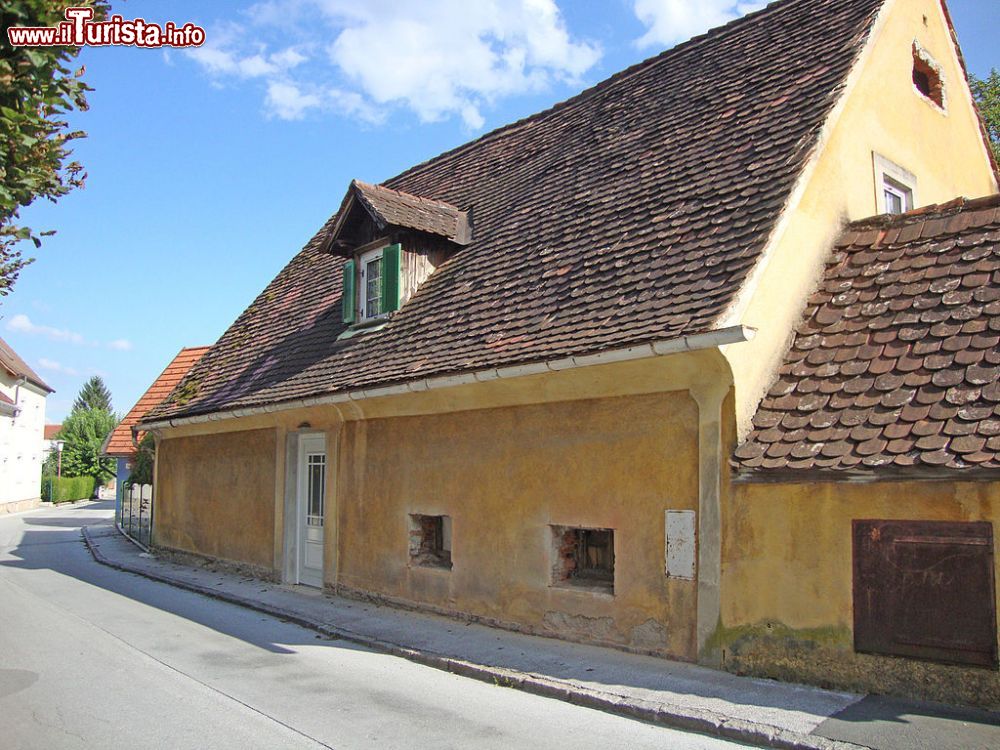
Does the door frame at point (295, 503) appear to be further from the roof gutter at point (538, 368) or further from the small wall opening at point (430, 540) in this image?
the small wall opening at point (430, 540)

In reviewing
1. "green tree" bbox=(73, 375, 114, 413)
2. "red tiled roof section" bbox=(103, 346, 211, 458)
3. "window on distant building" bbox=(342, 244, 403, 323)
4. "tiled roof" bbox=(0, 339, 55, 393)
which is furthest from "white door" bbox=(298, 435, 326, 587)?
"green tree" bbox=(73, 375, 114, 413)

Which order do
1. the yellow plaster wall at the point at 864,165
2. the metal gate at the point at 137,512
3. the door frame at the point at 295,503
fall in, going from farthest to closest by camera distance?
the metal gate at the point at 137,512 → the door frame at the point at 295,503 → the yellow plaster wall at the point at 864,165

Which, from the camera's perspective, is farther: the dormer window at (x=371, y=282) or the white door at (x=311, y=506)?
the dormer window at (x=371, y=282)

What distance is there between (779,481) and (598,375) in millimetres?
2191

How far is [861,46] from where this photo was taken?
9.51 metres

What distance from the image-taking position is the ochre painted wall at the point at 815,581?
6.18 metres

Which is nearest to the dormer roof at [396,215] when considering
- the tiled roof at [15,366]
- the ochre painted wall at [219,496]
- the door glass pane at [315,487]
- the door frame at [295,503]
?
the door frame at [295,503]

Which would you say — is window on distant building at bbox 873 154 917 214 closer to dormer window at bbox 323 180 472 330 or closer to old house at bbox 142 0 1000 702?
old house at bbox 142 0 1000 702

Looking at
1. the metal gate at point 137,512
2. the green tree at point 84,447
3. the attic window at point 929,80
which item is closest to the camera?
the attic window at point 929,80

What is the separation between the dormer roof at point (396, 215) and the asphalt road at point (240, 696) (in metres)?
6.11

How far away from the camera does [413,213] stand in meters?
13.2

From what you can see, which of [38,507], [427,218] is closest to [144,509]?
[427,218]

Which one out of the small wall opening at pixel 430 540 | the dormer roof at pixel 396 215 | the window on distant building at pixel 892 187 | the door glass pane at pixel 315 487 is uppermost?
the dormer roof at pixel 396 215

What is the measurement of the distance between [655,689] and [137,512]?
20.2m
